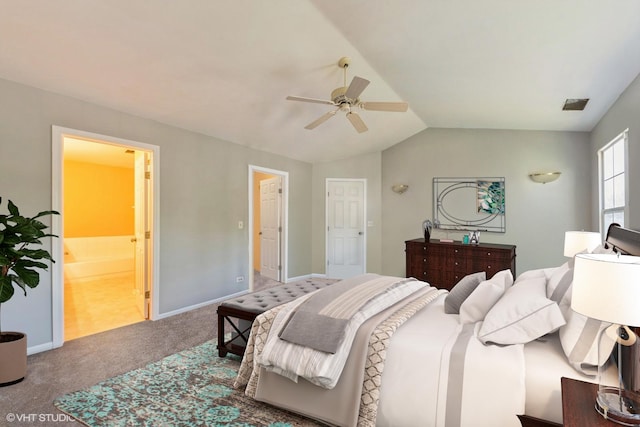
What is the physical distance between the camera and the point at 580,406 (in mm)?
1150

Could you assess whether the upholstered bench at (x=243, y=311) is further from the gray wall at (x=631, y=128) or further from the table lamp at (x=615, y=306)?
the gray wall at (x=631, y=128)

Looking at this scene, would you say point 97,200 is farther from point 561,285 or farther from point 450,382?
point 561,285

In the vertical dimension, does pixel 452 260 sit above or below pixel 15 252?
below

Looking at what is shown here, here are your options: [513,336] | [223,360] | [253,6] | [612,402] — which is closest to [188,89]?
[253,6]

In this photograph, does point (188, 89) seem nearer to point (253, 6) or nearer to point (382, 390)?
point (253, 6)

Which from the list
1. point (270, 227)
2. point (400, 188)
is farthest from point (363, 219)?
point (270, 227)

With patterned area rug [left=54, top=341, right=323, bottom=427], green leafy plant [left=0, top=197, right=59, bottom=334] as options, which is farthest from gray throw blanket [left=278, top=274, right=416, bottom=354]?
green leafy plant [left=0, top=197, right=59, bottom=334]

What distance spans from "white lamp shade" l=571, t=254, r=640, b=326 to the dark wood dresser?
347cm

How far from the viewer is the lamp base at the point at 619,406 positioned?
1061 mm

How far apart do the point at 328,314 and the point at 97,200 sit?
23.6ft

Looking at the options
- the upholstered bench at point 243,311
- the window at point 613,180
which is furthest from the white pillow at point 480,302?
the window at point 613,180

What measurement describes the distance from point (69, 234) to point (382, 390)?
7584mm

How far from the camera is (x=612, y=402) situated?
1.14 meters

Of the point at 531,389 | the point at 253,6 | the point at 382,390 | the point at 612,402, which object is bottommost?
the point at 382,390
